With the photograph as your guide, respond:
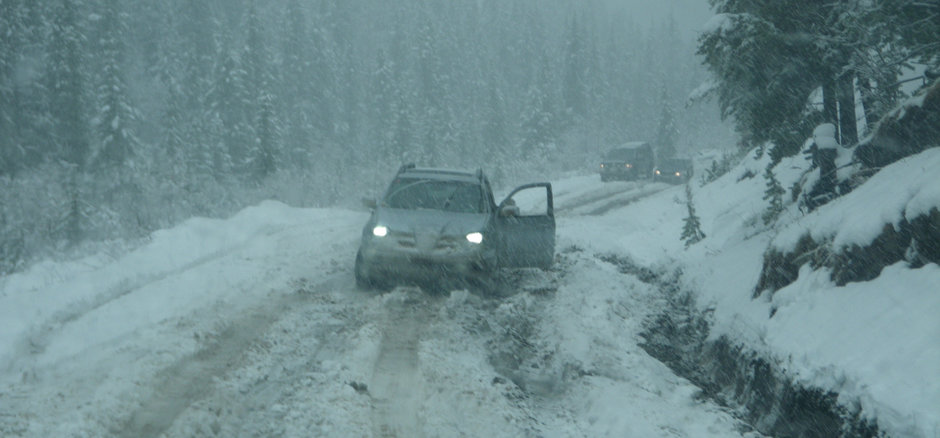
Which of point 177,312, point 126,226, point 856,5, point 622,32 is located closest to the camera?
point 177,312

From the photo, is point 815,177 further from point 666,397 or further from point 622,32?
point 622,32

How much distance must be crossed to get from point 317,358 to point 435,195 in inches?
183

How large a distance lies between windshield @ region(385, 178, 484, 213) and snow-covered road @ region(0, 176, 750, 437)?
55.4 inches

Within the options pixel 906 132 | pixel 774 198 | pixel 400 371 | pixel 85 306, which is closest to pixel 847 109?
pixel 774 198

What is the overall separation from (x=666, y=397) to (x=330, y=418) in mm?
3075

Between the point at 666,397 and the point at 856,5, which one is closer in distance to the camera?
the point at 666,397

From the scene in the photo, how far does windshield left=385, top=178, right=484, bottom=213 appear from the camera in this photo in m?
10.7

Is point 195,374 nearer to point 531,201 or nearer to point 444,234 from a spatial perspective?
point 444,234

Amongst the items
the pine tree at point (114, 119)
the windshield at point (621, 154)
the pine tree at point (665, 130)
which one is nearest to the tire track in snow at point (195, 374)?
the pine tree at point (114, 119)

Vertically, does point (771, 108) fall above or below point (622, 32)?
below

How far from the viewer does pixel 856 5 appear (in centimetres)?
868

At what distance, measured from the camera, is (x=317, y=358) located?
667cm

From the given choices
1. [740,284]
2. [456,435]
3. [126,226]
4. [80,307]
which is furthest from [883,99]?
[126,226]

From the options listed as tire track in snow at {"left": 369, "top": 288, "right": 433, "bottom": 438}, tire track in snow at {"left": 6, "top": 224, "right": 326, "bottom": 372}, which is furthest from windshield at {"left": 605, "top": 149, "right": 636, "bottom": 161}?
tire track in snow at {"left": 369, "top": 288, "right": 433, "bottom": 438}
